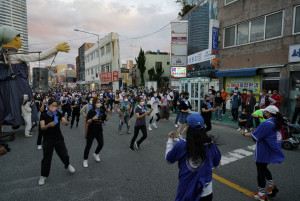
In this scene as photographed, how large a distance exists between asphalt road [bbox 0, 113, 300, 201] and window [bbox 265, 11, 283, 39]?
28.0ft

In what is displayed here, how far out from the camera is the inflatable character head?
6.32 meters

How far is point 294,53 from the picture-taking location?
1012 cm

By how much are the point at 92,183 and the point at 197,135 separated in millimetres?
2916

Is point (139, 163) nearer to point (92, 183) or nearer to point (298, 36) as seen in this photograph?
point (92, 183)

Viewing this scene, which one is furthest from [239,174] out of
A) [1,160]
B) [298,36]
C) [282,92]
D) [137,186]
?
[298,36]

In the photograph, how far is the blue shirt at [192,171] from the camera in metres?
2.05

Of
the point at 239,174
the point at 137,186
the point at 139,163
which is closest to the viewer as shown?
the point at 137,186

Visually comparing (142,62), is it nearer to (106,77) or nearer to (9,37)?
(106,77)

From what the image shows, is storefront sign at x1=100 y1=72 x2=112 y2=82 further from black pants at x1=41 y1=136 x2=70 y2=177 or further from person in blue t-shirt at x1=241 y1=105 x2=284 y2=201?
person in blue t-shirt at x1=241 y1=105 x2=284 y2=201

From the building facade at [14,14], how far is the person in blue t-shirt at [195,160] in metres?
54.9

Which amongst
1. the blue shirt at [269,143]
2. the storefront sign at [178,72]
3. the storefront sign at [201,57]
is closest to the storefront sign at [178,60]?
the storefront sign at [178,72]

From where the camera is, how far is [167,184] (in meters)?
3.85

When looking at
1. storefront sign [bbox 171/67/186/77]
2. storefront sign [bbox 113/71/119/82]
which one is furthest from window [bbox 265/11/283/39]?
storefront sign [bbox 113/71/119/82]

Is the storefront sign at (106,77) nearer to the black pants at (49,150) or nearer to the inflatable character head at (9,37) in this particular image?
the inflatable character head at (9,37)
